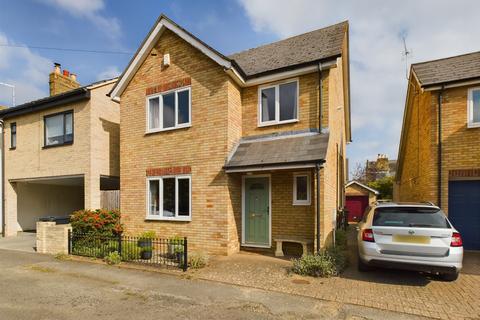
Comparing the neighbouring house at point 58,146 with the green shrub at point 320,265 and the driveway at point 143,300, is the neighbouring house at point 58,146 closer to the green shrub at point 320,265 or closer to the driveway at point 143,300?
the driveway at point 143,300

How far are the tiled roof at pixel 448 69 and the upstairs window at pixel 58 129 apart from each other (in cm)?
1363

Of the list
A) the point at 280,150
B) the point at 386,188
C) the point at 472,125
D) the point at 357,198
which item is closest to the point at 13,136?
the point at 280,150

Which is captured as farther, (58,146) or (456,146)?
(58,146)

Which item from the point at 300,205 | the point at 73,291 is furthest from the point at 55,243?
the point at 300,205

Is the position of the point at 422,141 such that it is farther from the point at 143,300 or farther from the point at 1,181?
the point at 1,181

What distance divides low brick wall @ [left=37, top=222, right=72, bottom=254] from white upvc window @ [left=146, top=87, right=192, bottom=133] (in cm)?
432

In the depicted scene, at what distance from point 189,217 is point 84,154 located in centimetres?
575

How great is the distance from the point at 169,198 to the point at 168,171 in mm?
956

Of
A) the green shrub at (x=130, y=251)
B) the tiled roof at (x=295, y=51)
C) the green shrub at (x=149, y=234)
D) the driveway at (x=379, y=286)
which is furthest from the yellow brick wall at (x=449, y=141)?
the green shrub at (x=130, y=251)

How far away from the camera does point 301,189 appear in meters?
8.87

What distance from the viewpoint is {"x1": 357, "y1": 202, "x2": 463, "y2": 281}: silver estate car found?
5.61 metres

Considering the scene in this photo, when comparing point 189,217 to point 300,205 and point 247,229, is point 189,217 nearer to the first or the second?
point 247,229

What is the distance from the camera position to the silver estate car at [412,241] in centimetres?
561

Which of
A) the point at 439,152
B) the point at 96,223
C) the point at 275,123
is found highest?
the point at 275,123
